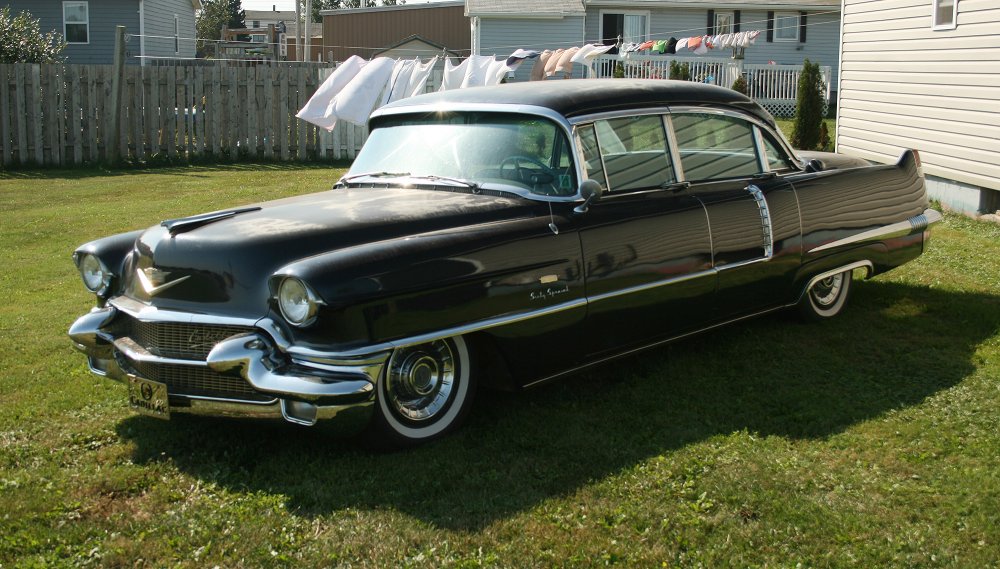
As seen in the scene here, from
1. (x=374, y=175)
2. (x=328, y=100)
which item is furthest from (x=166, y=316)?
(x=328, y=100)

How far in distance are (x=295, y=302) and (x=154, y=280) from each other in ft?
2.93

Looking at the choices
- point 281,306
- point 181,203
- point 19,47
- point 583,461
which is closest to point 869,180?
point 583,461

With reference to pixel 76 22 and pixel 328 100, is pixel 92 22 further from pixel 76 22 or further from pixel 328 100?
pixel 328 100

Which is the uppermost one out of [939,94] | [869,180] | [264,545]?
[939,94]

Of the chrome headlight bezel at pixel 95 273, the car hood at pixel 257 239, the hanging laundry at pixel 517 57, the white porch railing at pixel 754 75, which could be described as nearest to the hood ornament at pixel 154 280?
the car hood at pixel 257 239

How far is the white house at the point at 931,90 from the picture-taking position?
37.5 ft

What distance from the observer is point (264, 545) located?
12.6 ft

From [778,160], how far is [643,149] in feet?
4.19

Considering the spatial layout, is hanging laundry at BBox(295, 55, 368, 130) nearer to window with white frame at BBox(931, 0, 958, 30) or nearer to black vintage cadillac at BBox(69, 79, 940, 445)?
window with white frame at BBox(931, 0, 958, 30)

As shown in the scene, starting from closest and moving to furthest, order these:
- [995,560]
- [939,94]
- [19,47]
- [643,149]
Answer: [995,560]
[643,149]
[939,94]
[19,47]

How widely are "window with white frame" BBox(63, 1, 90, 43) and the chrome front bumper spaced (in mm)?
28995

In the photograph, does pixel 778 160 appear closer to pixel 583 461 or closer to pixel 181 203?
pixel 583 461

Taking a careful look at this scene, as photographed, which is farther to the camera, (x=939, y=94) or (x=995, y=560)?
(x=939, y=94)

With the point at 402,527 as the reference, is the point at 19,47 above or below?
above
